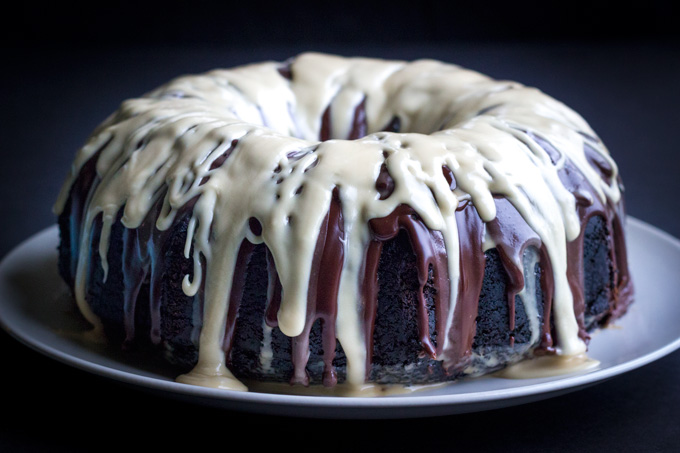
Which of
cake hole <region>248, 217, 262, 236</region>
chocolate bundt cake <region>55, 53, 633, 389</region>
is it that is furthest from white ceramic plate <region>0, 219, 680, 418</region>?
cake hole <region>248, 217, 262, 236</region>

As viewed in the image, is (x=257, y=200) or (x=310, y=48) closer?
(x=257, y=200)

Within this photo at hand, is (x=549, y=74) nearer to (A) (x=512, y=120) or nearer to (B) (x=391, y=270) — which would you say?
(A) (x=512, y=120)

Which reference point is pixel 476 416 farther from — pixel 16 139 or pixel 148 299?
pixel 16 139

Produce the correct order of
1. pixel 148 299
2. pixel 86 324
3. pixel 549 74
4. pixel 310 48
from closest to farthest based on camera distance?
pixel 148 299 → pixel 86 324 → pixel 549 74 → pixel 310 48

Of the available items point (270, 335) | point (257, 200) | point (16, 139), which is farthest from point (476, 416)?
point (16, 139)

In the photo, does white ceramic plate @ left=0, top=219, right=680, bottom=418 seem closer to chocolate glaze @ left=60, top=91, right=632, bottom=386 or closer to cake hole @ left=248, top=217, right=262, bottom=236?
chocolate glaze @ left=60, top=91, right=632, bottom=386

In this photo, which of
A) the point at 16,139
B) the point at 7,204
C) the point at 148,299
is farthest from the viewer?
the point at 16,139

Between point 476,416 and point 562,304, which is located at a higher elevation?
point 562,304

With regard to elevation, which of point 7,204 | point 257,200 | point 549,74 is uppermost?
point 257,200
